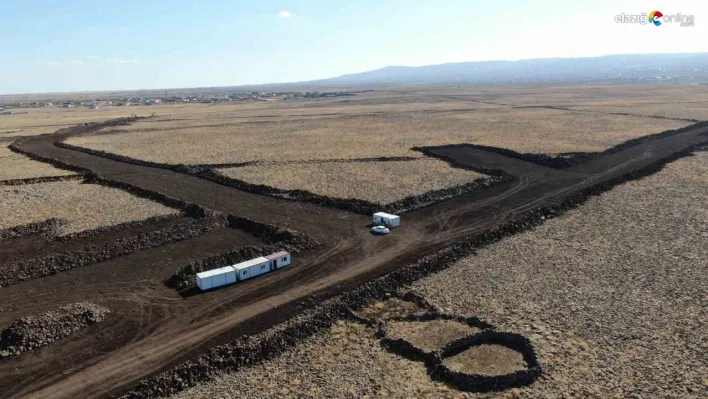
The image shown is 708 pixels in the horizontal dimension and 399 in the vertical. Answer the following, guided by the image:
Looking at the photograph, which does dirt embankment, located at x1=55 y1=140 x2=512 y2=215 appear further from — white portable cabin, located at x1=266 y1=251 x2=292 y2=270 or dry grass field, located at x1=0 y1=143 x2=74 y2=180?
dry grass field, located at x1=0 y1=143 x2=74 y2=180

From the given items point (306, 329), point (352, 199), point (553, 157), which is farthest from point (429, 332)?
point (553, 157)

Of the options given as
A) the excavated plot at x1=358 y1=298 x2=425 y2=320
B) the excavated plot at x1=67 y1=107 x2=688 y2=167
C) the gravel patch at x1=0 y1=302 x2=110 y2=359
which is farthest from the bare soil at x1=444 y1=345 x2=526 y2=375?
the excavated plot at x1=67 y1=107 x2=688 y2=167

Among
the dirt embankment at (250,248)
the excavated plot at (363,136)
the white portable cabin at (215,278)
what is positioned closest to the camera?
the white portable cabin at (215,278)

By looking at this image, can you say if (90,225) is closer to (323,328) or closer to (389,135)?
(323,328)

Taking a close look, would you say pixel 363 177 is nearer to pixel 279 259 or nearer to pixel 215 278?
pixel 279 259

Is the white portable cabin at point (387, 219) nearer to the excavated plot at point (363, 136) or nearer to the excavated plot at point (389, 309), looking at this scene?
the excavated plot at point (389, 309)

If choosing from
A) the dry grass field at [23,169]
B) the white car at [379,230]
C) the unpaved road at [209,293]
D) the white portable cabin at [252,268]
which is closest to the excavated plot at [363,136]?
the dry grass field at [23,169]

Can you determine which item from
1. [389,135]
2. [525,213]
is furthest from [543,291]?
[389,135]
